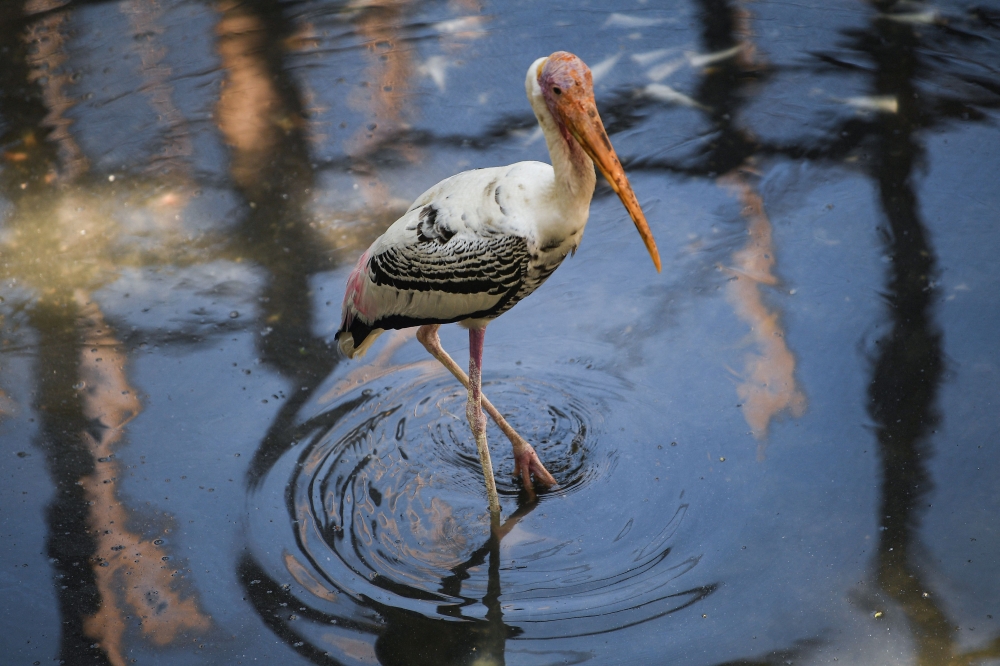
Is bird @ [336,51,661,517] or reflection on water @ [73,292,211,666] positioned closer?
bird @ [336,51,661,517]

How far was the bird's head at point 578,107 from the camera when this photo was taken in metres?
2.98

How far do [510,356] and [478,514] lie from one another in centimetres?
95

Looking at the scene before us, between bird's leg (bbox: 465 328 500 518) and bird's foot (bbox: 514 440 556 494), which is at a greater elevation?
bird's leg (bbox: 465 328 500 518)

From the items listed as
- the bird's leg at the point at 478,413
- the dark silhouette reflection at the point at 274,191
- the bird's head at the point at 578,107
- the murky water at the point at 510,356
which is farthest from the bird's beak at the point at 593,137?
the dark silhouette reflection at the point at 274,191

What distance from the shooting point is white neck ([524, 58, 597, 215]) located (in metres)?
3.09

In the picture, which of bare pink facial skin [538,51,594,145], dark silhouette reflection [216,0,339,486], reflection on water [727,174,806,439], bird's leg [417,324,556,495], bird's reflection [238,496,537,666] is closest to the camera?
bare pink facial skin [538,51,594,145]

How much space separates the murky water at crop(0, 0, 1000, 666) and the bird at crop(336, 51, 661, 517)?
0.58m

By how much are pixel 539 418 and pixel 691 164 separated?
208 cm

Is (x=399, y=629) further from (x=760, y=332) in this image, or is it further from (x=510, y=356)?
(x=760, y=332)

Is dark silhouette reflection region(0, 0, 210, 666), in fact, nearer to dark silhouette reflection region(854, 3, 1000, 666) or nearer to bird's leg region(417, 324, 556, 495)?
bird's leg region(417, 324, 556, 495)

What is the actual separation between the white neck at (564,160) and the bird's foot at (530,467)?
108cm

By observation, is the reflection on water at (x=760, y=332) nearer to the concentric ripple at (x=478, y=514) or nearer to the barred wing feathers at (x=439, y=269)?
the concentric ripple at (x=478, y=514)

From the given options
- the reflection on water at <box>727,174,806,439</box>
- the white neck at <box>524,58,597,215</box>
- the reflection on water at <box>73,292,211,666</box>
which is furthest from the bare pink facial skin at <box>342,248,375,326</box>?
the reflection on water at <box>727,174,806,439</box>

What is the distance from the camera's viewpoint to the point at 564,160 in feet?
10.1
